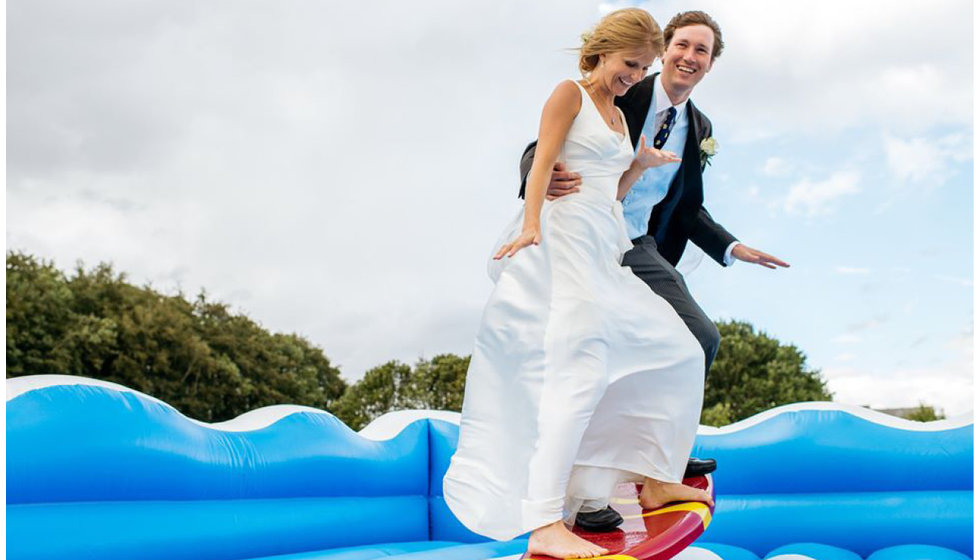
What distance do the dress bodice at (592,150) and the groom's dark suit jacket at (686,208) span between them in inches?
13.1

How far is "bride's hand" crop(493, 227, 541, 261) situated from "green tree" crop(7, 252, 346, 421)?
13.8 m

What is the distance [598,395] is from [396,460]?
218cm

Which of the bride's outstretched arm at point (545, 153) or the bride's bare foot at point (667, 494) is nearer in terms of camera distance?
the bride's outstretched arm at point (545, 153)

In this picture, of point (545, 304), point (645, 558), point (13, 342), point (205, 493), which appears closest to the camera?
point (645, 558)

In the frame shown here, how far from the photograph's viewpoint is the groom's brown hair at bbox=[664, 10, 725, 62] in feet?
9.51

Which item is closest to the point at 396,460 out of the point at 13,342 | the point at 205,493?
the point at 205,493

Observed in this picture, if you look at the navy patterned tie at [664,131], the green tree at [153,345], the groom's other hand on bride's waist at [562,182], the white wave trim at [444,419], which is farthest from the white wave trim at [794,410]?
the green tree at [153,345]

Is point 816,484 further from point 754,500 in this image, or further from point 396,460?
point 396,460

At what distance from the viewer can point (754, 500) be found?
4.24m

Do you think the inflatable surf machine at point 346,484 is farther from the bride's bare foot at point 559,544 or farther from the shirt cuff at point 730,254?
the bride's bare foot at point 559,544

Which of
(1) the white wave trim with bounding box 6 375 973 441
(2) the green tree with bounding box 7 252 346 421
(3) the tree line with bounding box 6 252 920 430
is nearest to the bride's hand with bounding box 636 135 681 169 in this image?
(1) the white wave trim with bounding box 6 375 973 441

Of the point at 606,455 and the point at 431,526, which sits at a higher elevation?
the point at 606,455

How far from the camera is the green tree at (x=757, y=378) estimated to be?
41.8ft

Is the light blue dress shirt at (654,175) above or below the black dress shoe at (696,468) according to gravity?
above
